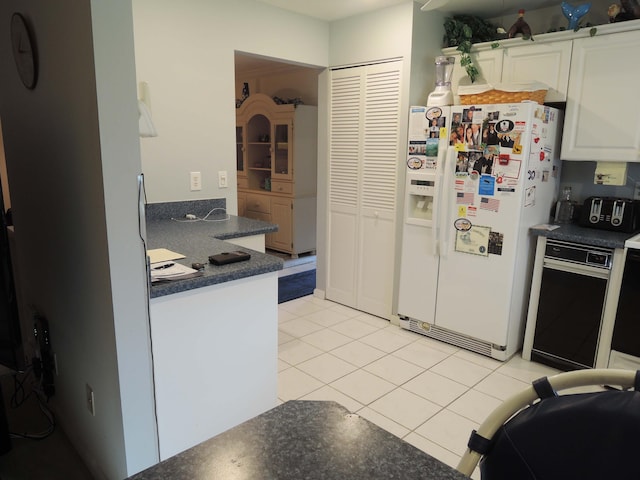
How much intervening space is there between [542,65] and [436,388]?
2.22 meters

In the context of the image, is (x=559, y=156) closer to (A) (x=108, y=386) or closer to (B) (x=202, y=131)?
(B) (x=202, y=131)

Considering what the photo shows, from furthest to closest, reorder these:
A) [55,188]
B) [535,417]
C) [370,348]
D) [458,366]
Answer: [370,348] < [458,366] < [55,188] < [535,417]

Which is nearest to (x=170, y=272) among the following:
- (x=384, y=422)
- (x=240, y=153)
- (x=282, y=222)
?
(x=384, y=422)

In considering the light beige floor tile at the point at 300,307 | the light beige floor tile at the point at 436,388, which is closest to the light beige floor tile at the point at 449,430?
the light beige floor tile at the point at 436,388

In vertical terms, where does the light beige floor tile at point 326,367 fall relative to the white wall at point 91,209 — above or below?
below

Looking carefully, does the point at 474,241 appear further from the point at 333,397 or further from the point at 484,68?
the point at 333,397

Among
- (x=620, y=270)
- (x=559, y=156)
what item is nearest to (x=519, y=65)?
(x=559, y=156)

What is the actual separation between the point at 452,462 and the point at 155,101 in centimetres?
265

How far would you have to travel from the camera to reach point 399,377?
110 inches

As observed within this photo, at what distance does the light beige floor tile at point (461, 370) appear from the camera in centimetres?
279

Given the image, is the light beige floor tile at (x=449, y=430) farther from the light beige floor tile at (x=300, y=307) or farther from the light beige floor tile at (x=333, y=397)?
the light beige floor tile at (x=300, y=307)

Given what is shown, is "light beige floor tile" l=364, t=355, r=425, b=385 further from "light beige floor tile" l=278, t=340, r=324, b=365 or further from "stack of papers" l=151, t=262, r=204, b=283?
"stack of papers" l=151, t=262, r=204, b=283

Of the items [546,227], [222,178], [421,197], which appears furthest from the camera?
[421,197]

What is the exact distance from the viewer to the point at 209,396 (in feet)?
5.95
